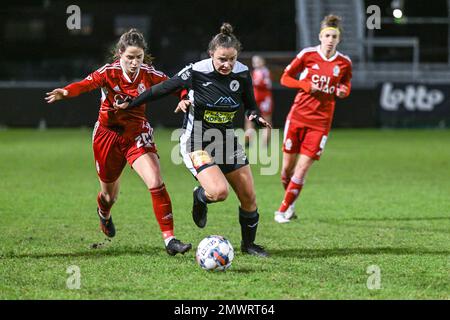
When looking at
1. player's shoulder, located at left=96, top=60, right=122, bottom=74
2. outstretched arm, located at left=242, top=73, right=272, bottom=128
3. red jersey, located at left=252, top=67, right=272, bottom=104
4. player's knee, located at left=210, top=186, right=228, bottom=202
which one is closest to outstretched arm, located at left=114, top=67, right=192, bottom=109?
player's shoulder, located at left=96, top=60, right=122, bottom=74

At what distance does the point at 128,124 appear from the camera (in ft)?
24.1

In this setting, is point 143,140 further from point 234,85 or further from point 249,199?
point 249,199

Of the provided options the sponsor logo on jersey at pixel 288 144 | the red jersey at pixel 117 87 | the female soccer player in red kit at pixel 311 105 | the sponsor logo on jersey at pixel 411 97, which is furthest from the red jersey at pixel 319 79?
the sponsor logo on jersey at pixel 411 97

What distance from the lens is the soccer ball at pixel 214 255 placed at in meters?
6.32

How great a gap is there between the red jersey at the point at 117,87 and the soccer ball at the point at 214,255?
150cm

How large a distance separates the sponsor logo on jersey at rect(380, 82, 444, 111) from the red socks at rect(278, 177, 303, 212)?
51.8ft

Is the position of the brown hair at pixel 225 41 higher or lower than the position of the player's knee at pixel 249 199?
higher

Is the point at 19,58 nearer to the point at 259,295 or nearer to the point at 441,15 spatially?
the point at 441,15

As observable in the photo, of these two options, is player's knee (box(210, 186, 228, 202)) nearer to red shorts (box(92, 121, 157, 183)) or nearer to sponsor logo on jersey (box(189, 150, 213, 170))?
sponsor logo on jersey (box(189, 150, 213, 170))

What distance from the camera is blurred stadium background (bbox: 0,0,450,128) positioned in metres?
24.5

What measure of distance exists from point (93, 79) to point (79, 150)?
11388 mm

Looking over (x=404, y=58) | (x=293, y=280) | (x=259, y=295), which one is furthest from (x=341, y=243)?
(x=404, y=58)

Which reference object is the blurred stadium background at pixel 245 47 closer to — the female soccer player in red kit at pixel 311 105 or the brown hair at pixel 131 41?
the female soccer player in red kit at pixel 311 105

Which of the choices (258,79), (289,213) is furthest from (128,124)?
(258,79)
